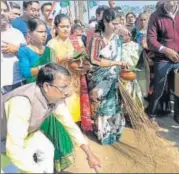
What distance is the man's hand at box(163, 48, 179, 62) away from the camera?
285cm

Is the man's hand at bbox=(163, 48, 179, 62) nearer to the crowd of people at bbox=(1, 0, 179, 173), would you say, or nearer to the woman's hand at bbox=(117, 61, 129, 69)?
the crowd of people at bbox=(1, 0, 179, 173)

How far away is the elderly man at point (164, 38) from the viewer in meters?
2.86

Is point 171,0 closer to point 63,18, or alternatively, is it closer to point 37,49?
point 63,18

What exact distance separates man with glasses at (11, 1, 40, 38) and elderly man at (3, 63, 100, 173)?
0.57 meters

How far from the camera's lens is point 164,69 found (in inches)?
116

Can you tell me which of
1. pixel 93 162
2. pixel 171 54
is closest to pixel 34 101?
pixel 93 162

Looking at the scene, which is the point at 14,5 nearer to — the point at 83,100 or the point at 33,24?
the point at 33,24

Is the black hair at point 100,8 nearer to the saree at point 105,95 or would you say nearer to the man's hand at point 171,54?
the saree at point 105,95

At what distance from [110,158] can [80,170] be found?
189 millimetres

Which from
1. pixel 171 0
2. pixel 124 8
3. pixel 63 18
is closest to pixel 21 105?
pixel 63 18

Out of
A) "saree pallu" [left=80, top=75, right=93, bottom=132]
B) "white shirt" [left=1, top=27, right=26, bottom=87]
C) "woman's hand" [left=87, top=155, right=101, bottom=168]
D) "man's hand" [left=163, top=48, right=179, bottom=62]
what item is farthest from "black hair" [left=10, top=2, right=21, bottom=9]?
"man's hand" [left=163, top=48, right=179, bottom=62]

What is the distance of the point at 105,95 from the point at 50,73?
33.2 inches

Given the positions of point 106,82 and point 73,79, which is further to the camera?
point 106,82

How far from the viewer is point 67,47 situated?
2.20m
